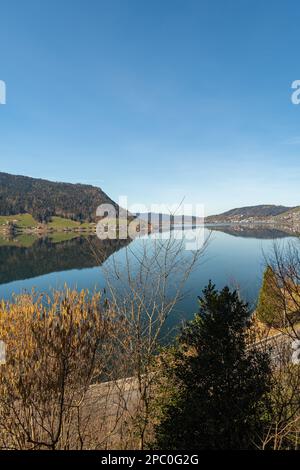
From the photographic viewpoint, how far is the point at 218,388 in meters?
7.64

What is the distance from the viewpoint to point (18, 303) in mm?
7141

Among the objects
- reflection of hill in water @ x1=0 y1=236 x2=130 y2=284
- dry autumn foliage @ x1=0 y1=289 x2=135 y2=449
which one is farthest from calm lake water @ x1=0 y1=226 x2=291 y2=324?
dry autumn foliage @ x1=0 y1=289 x2=135 y2=449

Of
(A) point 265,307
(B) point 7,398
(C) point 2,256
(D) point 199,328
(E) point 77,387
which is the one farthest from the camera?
(C) point 2,256

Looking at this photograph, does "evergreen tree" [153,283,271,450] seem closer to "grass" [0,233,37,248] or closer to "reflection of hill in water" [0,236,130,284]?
"reflection of hill in water" [0,236,130,284]

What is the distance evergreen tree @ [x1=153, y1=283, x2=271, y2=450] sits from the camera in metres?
7.34

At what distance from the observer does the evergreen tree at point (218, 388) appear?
7.34 m

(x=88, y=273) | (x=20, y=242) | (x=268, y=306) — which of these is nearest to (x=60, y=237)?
(x=20, y=242)

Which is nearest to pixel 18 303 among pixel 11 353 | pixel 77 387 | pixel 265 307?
pixel 11 353

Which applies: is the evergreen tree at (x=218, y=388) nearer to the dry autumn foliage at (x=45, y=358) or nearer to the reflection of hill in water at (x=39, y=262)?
the dry autumn foliage at (x=45, y=358)

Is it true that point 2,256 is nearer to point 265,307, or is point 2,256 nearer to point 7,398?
point 265,307

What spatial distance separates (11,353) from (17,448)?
7.07 feet

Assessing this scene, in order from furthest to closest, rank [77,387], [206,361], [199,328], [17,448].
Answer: [199,328] → [206,361] → [77,387] → [17,448]

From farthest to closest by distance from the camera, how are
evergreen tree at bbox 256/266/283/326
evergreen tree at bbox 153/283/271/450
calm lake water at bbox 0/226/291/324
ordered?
calm lake water at bbox 0/226/291/324
evergreen tree at bbox 256/266/283/326
evergreen tree at bbox 153/283/271/450

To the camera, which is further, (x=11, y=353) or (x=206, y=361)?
(x=206, y=361)
